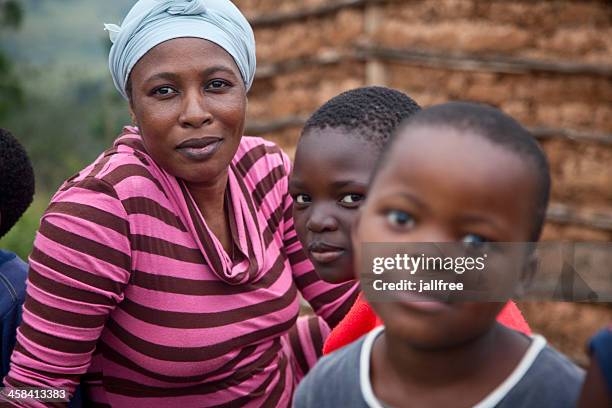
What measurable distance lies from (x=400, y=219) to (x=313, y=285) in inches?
46.9

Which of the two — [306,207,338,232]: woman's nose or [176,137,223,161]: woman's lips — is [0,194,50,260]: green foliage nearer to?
[176,137,223,161]: woman's lips

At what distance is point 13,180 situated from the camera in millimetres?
2369

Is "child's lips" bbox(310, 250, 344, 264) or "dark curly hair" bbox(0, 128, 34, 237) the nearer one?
"child's lips" bbox(310, 250, 344, 264)

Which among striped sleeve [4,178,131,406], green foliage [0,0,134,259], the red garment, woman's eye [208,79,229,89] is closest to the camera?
the red garment

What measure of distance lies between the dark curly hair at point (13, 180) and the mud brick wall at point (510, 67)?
3745 mm

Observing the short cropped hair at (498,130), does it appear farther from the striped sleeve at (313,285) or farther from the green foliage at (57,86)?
the green foliage at (57,86)

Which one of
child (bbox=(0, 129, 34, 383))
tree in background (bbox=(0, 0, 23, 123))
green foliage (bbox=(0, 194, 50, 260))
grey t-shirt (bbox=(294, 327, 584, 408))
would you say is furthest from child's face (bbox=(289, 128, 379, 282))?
tree in background (bbox=(0, 0, 23, 123))

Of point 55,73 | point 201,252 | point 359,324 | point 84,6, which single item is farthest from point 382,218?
point 84,6

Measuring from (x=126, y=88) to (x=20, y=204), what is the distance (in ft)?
2.05

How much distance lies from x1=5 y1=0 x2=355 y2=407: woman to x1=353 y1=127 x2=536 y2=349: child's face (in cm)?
86

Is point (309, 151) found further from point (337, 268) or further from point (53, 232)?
point (53, 232)

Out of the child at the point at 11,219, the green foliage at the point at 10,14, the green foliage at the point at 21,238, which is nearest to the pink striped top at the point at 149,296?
the child at the point at 11,219

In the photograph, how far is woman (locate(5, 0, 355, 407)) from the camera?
6.15 feet

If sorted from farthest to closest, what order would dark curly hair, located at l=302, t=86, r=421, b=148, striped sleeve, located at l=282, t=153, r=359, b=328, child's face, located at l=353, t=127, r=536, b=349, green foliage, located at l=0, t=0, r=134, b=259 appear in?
1. green foliage, located at l=0, t=0, r=134, b=259
2. striped sleeve, located at l=282, t=153, r=359, b=328
3. dark curly hair, located at l=302, t=86, r=421, b=148
4. child's face, located at l=353, t=127, r=536, b=349
